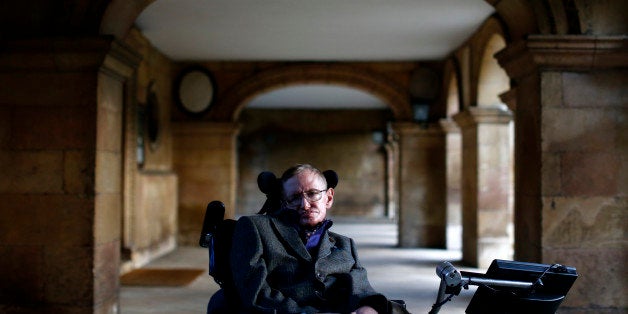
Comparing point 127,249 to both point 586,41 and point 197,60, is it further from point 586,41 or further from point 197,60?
point 586,41

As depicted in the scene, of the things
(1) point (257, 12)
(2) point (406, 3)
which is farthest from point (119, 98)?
(2) point (406, 3)

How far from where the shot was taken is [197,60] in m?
10.4

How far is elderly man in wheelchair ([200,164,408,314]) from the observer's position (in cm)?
253

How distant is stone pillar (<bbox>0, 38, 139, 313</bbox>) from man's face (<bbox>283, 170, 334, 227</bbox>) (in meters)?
2.18

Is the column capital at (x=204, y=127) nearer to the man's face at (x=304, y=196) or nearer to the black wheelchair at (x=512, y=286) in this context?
the man's face at (x=304, y=196)

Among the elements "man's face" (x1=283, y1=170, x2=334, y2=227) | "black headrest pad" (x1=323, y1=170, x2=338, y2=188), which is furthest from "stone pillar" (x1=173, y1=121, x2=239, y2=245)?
"man's face" (x1=283, y1=170, x2=334, y2=227)

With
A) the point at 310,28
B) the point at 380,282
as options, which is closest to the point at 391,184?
the point at 310,28

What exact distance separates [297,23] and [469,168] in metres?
3.02

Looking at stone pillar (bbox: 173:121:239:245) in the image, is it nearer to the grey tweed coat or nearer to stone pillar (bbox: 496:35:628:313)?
stone pillar (bbox: 496:35:628:313)

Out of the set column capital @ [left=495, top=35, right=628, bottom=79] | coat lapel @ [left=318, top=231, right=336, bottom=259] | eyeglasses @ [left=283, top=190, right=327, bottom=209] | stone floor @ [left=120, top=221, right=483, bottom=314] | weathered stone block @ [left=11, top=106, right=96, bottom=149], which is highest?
column capital @ [left=495, top=35, right=628, bottom=79]

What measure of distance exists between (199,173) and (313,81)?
228cm

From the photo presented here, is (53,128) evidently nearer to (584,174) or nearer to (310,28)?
(584,174)

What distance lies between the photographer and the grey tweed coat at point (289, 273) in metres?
2.52

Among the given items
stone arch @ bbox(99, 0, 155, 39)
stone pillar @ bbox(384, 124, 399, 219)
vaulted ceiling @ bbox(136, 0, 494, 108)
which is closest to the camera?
stone arch @ bbox(99, 0, 155, 39)
